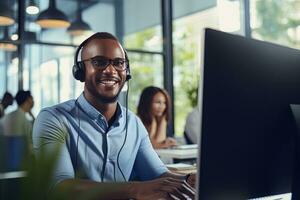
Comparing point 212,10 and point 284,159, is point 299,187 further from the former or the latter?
point 212,10

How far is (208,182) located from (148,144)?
0.45m

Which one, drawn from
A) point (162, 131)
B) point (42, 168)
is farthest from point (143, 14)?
point (42, 168)

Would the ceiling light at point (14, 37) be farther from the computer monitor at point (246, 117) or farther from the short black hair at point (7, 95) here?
the computer monitor at point (246, 117)

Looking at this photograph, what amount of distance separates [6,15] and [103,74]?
4302 mm

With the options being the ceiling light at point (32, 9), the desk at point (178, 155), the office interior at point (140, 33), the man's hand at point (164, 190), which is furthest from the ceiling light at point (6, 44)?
the man's hand at point (164, 190)

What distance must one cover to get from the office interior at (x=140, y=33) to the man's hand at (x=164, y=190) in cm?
337

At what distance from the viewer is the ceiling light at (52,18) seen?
16.4 feet

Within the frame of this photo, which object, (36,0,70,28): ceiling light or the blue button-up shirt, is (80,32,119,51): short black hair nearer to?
the blue button-up shirt

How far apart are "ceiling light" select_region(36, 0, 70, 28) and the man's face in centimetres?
414

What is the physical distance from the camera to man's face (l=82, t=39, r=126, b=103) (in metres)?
1.09

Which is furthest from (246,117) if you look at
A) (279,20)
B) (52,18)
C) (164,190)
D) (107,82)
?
(279,20)

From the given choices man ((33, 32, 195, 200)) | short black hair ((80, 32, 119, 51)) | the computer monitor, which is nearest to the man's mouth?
man ((33, 32, 195, 200))

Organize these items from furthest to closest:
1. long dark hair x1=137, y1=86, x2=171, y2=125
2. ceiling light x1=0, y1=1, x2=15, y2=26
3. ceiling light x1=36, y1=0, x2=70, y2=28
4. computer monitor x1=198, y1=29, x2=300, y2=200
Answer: ceiling light x1=36, y1=0, x2=70, y2=28 → ceiling light x1=0, y1=1, x2=15, y2=26 → long dark hair x1=137, y1=86, x2=171, y2=125 → computer monitor x1=198, y1=29, x2=300, y2=200

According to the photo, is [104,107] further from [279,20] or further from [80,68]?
[279,20]
